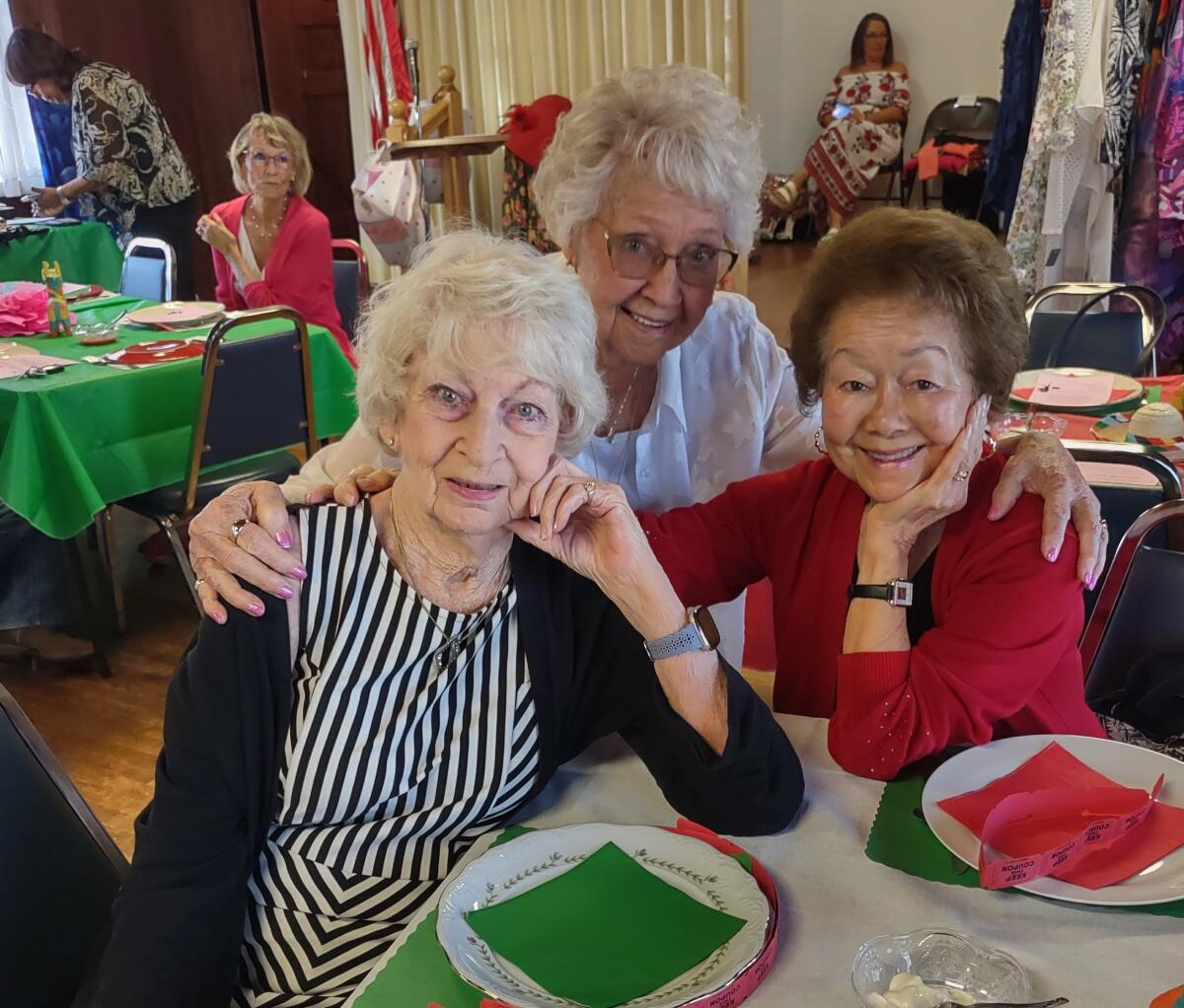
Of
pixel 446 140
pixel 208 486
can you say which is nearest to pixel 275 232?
Answer: pixel 446 140

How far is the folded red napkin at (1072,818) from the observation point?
3.34 ft

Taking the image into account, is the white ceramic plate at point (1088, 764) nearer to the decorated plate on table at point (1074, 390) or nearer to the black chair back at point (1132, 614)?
the black chair back at point (1132, 614)

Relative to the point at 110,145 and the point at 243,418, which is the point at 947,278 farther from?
the point at 110,145

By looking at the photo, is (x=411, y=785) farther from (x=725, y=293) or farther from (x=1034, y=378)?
(x=1034, y=378)

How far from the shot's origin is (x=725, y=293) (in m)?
2.05

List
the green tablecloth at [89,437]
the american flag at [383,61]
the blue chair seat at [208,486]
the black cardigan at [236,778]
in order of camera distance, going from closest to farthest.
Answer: the black cardigan at [236,778]
the green tablecloth at [89,437]
the blue chair seat at [208,486]
the american flag at [383,61]

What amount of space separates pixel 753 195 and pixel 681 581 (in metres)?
0.62

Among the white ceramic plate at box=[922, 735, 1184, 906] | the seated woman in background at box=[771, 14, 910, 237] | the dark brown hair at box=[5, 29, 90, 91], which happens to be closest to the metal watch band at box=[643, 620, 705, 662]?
the white ceramic plate at box=[922, 735, 1184, 906]

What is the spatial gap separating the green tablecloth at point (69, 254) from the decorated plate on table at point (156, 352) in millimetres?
2597

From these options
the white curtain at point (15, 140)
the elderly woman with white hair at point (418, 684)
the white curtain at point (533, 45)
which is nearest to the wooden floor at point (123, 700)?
the elderly woman with white hair at point (418, 684)

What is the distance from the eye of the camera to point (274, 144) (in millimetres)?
4422

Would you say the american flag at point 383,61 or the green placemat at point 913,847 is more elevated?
the american flag at point 383,61

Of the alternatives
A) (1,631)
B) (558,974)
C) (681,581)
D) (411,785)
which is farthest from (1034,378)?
(1,631)

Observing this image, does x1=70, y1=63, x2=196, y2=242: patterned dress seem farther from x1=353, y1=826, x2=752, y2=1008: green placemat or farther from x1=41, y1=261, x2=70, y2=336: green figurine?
x1=353, y1=826, x2=752, y2=1008: green placemat
